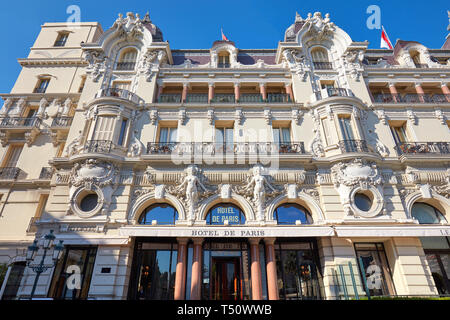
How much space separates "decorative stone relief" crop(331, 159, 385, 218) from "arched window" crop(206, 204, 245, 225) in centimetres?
518

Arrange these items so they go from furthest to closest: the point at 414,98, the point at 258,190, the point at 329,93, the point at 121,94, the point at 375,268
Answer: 1. the point at 414,98
2. the point at 329,93
3. the point at 121,94
4. the point at 258,190
5. the point at 375,268

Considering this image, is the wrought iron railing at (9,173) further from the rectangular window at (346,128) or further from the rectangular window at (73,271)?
the rectangular window at (346,128)

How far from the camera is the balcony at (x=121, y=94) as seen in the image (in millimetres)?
15382

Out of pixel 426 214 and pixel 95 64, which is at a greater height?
pixel 95 64

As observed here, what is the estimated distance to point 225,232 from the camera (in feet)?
36.5

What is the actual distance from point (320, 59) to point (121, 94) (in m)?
14.0

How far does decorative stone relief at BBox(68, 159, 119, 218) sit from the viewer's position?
40.4 feet

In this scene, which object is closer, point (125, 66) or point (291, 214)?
point (291, 214)

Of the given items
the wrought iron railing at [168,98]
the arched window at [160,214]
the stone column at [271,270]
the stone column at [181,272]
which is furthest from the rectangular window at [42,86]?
the stone column at [271,270]

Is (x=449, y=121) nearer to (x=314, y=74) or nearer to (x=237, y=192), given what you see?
(x=314, y=74)

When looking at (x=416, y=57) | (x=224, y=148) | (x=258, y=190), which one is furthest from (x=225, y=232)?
(x=416, y=57)

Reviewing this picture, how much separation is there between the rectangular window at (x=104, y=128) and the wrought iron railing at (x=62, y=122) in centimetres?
377

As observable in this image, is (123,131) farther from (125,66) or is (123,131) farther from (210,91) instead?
(210,91)

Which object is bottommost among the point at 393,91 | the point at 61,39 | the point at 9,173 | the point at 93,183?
the point at 93,183
